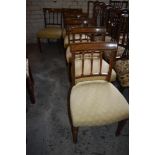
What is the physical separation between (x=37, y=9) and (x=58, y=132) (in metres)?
2.85

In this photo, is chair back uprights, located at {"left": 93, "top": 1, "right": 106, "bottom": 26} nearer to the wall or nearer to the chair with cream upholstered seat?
the wall

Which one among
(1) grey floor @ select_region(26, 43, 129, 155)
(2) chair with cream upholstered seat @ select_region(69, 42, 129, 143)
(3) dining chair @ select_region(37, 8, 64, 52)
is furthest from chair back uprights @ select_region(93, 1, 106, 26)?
(2) chair with cream upholstered seat @ select_region(69, 42, 129, 143)

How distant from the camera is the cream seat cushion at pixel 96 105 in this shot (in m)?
1.22

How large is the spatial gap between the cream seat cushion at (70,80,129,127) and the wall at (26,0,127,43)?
279 cm

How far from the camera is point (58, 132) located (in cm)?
164

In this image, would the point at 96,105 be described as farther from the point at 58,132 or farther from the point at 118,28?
the point at 118,28

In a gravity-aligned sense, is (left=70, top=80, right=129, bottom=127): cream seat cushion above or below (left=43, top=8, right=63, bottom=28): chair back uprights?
below

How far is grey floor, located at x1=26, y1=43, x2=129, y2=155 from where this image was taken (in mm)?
1471

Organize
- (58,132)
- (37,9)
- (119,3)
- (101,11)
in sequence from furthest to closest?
(119,3) → (37,9) → (101,11) → (58,132)

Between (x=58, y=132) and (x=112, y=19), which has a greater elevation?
(x=112, y=19)

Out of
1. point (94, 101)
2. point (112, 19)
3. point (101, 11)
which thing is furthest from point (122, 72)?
point (101, 11)
